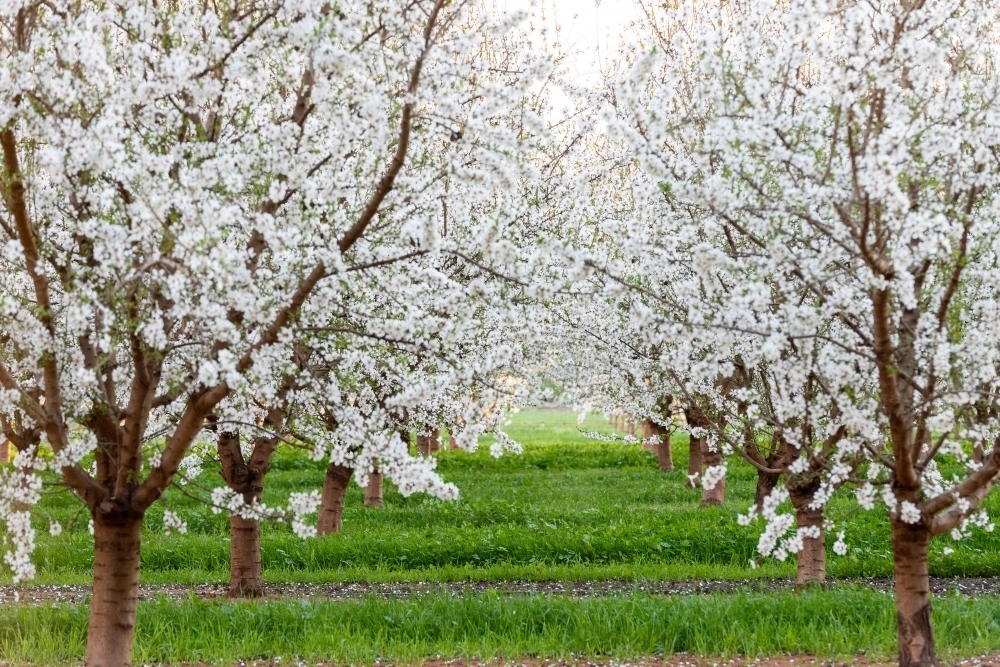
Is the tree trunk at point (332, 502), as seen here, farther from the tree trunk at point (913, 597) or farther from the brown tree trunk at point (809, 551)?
the tree trunk at point (913, 597)

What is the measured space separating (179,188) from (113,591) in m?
3.28

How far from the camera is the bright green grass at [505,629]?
8711mm

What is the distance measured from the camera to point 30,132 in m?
5.74

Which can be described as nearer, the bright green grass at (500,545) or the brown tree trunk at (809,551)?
the brown tree trunk at (809,551)

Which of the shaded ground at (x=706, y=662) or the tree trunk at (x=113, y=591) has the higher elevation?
the tree trunk at (x=113, y=591)

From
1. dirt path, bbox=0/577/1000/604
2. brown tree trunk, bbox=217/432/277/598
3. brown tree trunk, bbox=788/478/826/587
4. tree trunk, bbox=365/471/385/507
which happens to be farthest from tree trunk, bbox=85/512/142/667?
tree trunk, bbox=365/471/385/507

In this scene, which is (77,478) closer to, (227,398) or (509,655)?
(227,398)

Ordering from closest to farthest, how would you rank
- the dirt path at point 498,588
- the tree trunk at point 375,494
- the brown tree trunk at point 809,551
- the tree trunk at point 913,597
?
the tree trunk at point 913,597
the brown tree trunk at point 809,551
the dirt path at point 498,588
the tree trunk at point 375,494

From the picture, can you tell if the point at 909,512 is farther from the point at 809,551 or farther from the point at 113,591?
the point at 113,591

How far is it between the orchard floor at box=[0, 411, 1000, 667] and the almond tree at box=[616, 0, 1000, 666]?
116cm

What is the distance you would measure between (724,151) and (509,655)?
16.3 ft

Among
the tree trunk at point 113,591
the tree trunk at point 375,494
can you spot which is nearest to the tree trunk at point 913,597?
the tree trunk at point 113,591

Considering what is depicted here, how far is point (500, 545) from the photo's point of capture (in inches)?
588

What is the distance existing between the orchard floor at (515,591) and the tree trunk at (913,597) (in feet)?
1.80
